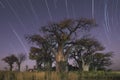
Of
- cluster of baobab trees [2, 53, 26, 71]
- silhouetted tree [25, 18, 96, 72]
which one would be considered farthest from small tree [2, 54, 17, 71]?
silhouetted tree [25, 18, 96, 72]

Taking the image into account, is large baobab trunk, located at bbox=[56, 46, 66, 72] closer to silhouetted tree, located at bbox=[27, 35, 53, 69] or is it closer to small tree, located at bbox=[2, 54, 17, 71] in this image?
silhouetted tree, located at bbox=[27, 35, 53, 69]

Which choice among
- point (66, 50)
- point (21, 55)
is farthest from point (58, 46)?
point (21, 55)

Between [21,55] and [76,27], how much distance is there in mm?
43717

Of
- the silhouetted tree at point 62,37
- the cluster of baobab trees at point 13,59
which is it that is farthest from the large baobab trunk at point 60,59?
the cluster of baobab trees at point 13,59

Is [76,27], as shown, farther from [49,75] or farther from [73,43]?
[49,75]

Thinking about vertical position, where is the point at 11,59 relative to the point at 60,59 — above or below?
above

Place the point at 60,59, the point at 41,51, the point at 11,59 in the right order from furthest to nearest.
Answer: the point at 11,59
the point at 41,51
the point at 60,59

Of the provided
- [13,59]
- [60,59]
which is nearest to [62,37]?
[60,59]

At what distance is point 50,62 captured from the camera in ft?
191

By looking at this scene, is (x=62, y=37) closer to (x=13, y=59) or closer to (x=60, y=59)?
(x=60, y=59)

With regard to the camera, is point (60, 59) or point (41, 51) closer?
point (60, 59)

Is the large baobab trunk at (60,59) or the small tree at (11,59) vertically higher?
the small tree at (11,59)

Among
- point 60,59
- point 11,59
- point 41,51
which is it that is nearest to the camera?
point 60,59

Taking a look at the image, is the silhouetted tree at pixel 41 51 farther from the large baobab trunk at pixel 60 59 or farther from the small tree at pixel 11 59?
the small tree at pixel 11 59
